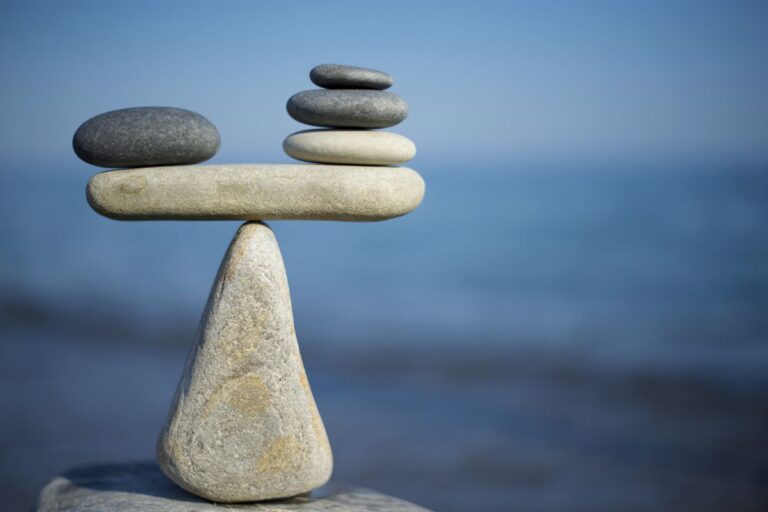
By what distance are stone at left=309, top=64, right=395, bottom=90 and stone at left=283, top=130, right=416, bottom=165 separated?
24cm

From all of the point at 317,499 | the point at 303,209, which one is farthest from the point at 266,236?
the point at 317,499

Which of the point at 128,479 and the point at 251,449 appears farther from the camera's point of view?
the point at 128,479

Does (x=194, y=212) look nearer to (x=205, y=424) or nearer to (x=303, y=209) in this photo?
(x=303, y=209)

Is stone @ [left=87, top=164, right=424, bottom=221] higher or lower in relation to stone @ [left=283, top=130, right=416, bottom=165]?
lower

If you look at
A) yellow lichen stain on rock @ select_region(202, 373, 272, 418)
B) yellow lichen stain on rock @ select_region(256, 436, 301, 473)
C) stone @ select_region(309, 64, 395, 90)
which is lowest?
yellow lichen stain on rock @ select_region(256, 436, 301, 473)

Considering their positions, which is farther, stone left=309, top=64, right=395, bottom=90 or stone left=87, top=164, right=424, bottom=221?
stone left=309, top=64, right=395, bottom=90

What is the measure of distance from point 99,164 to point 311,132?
3.66 ft

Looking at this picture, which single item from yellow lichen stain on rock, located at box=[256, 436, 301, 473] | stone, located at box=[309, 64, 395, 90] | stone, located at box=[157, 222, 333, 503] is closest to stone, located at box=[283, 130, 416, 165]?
stone, located at box=[309, 64, 395, 90]

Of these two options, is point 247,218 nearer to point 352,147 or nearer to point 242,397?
point 352,147

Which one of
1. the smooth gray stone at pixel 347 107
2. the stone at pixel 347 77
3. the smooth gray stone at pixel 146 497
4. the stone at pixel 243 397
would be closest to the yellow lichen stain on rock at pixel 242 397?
the stone at pixel 243 397

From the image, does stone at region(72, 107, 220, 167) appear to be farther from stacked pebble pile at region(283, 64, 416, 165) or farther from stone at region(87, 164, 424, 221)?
stacked pebble pile at region(283, 64, 416, 165)

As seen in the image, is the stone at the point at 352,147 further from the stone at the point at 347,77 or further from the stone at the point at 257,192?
the stone at the point at 347,77

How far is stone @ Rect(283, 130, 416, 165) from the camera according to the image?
Result: 423 cm

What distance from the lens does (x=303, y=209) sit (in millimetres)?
4156
